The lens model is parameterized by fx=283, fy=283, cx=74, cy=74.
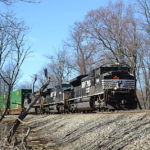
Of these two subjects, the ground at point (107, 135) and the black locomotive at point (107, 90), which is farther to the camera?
A: the black locomotive at point (107, 90)

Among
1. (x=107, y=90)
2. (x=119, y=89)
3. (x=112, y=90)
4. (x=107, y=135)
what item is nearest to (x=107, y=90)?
(x=107, y=90)

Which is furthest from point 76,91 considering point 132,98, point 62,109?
point 132,98

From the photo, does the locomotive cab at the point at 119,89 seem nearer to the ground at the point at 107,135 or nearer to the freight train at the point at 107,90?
the freight train at the point at 107,90

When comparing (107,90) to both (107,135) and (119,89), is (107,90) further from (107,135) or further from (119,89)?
(107,135)

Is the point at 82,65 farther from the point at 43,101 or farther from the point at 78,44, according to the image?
the point at 43,101

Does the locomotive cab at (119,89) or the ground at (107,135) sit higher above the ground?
the locomotive cab at (119,89)

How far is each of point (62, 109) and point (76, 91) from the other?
3540 millimetres

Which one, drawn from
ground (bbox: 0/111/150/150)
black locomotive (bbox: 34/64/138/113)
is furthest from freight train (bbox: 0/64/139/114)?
ground (bbox: 0/111/150/150)

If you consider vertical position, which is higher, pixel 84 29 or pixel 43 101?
pixel 84 29

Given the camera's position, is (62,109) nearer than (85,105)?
No

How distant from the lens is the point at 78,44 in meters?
44.7

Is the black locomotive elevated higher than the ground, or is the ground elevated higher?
the black locomotive

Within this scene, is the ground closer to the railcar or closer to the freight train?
the railcar

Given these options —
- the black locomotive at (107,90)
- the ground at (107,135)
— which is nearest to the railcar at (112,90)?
the black locomotive at (107,90)
